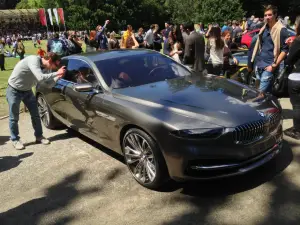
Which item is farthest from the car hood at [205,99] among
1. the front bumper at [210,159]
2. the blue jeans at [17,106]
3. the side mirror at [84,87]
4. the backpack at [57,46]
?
the backpack at [57,46]

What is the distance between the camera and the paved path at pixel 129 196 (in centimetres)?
332

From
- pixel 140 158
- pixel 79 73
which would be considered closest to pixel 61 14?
pixel 79 73

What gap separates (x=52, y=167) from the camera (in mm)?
4840

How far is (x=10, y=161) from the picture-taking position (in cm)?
521

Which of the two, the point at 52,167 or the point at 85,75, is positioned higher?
the point at 85,75

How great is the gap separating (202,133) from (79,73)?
2630 millimetres

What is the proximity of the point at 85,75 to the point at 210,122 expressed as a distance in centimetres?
235

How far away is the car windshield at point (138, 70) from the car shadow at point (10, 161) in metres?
1.89

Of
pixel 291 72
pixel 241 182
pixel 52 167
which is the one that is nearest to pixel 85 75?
pixel 52 167

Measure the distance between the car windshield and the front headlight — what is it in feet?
4.76

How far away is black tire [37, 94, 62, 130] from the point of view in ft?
20.8

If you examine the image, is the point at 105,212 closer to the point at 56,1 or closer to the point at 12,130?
the point at 12,130

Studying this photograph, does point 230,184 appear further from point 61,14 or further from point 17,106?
point 61,14

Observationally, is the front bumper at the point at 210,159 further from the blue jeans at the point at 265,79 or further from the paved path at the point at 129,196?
the blue jeans at the point at 265,79
